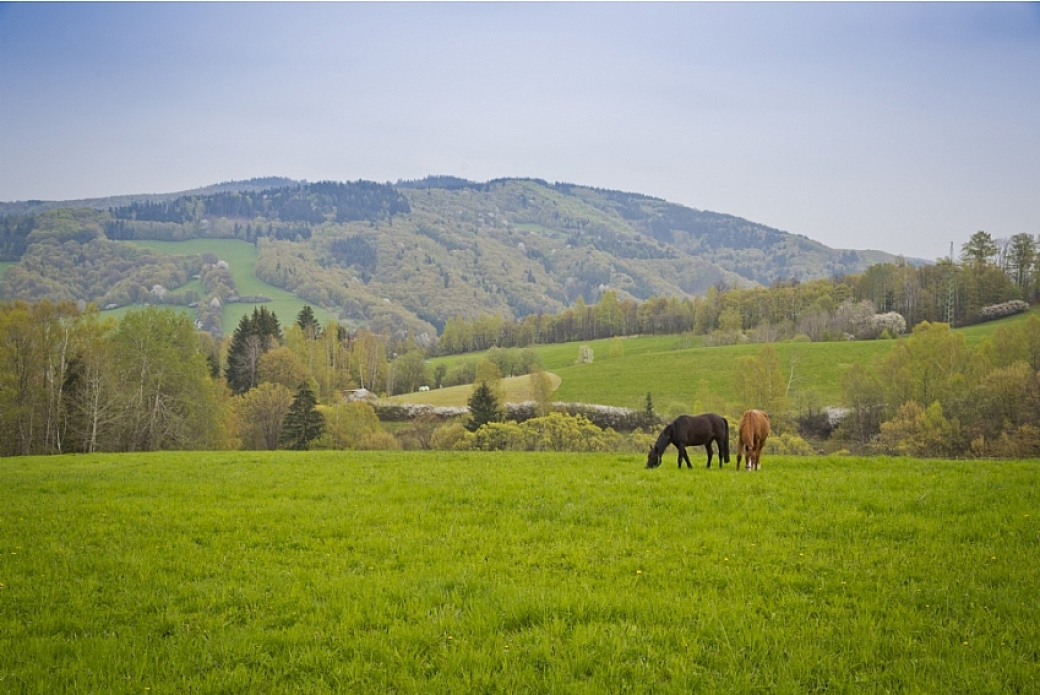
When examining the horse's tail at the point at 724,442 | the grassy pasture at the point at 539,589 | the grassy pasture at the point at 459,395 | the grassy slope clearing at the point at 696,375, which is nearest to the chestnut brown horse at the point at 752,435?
the horse's tail at the point at 724,442

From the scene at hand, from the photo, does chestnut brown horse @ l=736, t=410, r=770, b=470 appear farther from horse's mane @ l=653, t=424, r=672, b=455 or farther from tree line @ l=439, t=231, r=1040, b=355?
tree line @ l=439, t=231, r=1040, b=355

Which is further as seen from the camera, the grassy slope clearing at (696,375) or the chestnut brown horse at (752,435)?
the grassy slope clearing at (696,375)

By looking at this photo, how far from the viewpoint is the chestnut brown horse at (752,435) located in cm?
1755

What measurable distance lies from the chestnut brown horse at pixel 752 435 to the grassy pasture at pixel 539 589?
2303 millimetres

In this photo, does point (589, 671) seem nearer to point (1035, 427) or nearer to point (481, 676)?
point (481, 676)

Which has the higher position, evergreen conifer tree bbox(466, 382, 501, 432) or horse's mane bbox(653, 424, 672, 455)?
horse's mane bbox(653, 424, 672, 455)

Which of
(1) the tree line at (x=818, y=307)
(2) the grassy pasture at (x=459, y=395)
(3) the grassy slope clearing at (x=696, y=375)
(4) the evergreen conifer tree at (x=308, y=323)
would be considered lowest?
(2) the grassy pasture at (x=459, y=395)

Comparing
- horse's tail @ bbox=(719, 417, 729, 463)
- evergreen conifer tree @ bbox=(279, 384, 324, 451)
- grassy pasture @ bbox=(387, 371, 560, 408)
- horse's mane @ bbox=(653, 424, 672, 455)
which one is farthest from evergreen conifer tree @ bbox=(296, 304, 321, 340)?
horse's tail @ bbox=(719, 417, 729, 463)

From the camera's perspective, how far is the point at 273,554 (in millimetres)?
10547

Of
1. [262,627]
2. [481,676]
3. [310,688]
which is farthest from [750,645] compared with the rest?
[262,627]

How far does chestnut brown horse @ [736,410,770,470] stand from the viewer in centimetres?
1755

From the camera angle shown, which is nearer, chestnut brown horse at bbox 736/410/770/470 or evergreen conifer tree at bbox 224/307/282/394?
chestnut brown horse at bbox 736/410/770/470

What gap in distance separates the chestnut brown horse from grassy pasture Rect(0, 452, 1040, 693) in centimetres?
230

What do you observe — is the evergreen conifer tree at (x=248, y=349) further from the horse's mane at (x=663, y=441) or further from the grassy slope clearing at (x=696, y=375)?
the horse's mane at (x=663, y=441)
